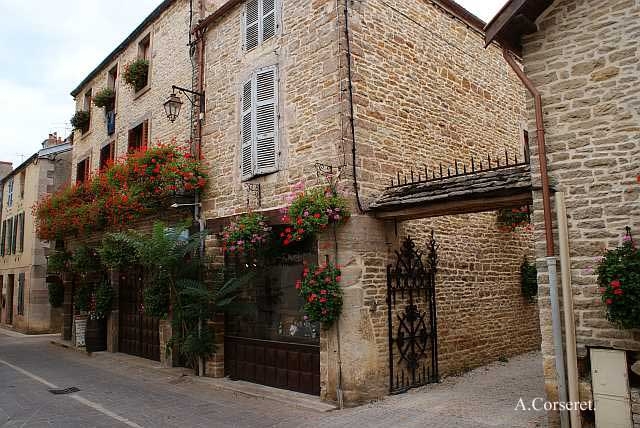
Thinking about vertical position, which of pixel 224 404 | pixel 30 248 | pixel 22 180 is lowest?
pixel 224 404

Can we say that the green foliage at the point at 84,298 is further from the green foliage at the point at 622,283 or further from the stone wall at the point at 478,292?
the green foliage at the point at 622,283

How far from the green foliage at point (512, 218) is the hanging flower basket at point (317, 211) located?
4386 millimetres

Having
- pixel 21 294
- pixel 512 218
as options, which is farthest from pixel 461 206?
pixel 21 294

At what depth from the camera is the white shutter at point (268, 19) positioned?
9070mm

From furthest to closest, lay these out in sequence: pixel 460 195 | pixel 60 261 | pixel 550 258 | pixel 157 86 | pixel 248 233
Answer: pixel 60 261 → pixel 157 86 → pixel 248 233 → pixel 460 195 → pixel 550 258

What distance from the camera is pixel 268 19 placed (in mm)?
9188

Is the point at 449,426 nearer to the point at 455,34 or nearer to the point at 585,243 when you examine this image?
the point at 585,243

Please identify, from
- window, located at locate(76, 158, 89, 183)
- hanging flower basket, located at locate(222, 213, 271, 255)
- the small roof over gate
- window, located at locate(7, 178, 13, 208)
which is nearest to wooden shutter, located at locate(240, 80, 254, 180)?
hanging flower basket, located at locate(222, 213, 271, 255)

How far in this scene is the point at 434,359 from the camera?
8.37 metres

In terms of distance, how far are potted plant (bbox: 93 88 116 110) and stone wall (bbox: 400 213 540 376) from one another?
1100 cm

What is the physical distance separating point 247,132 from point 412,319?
14.5 ft

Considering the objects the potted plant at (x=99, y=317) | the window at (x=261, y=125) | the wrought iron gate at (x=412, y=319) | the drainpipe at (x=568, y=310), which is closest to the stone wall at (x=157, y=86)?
the window at (x=261, y=125)

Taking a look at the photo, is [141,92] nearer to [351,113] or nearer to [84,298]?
[84,298]

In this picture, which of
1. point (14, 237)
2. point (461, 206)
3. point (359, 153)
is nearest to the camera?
point (461, 206)
